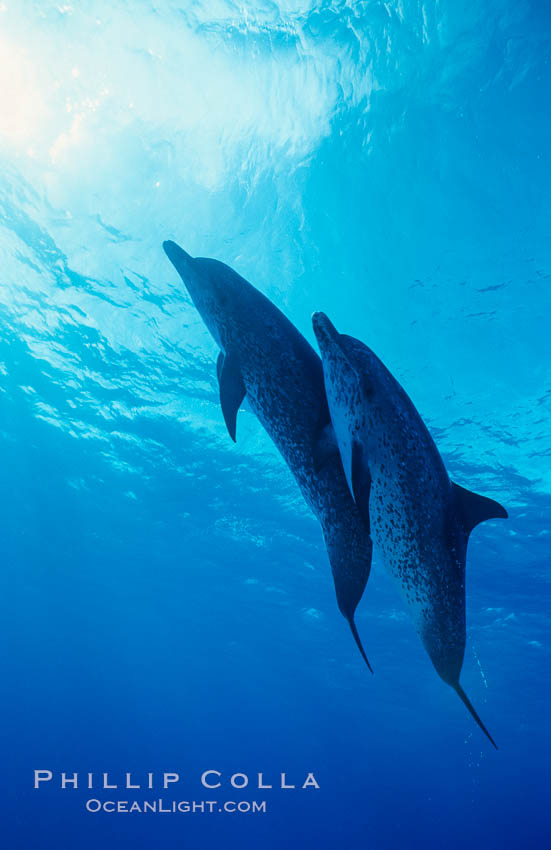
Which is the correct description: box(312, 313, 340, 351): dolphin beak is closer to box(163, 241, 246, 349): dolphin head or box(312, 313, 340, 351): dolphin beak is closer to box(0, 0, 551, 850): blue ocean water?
box(163, 241, 246, 349): dolphin head

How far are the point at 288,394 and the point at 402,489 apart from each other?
Result: 2.34 feet

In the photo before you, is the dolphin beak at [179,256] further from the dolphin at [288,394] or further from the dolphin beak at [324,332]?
the dolphin beak at [324,332]

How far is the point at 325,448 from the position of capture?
Answer: 6.87 ft

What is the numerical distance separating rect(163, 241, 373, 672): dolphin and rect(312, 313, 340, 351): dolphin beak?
34cm

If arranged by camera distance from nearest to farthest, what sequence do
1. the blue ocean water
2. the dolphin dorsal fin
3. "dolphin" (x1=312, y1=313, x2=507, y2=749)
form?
"dolphin" (x1=312, y1=313, x2=507, y2=749) < the dolphin dorsal fin < the blue ocean water

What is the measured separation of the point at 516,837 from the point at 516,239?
143 meters

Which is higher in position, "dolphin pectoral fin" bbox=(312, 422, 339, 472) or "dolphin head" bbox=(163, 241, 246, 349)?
"dolphin head" bbox=(163, 241, 246, 349)

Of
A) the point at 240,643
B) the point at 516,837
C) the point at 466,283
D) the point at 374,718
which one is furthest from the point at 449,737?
the point at 516,837

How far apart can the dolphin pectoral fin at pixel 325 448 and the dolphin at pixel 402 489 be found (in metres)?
0.14

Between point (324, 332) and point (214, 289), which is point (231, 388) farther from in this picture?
point (324, 332)

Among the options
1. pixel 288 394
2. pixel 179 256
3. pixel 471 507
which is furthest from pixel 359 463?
pixel 179 256

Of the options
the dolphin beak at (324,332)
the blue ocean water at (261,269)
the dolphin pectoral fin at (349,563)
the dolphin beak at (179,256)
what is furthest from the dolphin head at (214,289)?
the blue ocean water at (261,269)

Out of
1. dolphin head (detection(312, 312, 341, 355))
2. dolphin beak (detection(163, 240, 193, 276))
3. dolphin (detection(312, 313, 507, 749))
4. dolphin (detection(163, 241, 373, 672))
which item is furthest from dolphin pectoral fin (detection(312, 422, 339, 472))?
dolphin beak (detection(163, 240, 193, 276))

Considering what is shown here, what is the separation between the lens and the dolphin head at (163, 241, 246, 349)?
8.38ft
